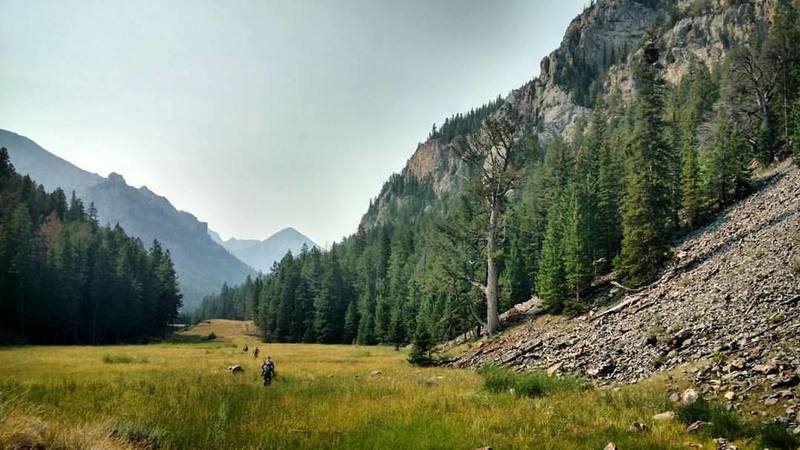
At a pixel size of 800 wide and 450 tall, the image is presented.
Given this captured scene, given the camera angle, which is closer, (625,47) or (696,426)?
(696,426)

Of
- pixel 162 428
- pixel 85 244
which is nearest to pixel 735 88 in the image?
pixel 162 428

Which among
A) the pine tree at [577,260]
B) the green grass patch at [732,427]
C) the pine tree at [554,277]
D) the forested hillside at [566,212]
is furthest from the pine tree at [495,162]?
the green grass patch at [732,427]

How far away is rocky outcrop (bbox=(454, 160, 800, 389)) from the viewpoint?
13.7 m

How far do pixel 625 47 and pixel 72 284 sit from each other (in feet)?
636

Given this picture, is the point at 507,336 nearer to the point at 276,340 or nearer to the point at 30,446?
the point at 30,446

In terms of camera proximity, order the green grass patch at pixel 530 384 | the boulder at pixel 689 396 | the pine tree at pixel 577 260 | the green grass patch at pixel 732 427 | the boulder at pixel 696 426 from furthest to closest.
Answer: the pine tree at pixel 577 260 < the green grass patch at pixel 530 384 < the boulder at pixel 689 396 < the boulder at pixel 696 426 < the green grass patch at pixel 732 427

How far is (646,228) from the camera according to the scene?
1273 inches

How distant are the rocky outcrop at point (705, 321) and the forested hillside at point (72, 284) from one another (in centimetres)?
7052

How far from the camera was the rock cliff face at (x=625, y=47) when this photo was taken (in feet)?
429

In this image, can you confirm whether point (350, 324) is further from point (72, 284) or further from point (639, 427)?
point (639, 427)

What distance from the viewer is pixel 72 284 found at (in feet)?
233

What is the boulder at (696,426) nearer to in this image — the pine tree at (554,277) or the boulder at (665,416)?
the boulder at (665,416)

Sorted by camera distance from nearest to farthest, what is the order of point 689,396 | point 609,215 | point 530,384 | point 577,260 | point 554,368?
1. point 689,396
2. point 530,384
3. point 554,368
4. point 577,260
5. point 609,215

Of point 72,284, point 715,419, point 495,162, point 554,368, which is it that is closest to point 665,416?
point 715,419
